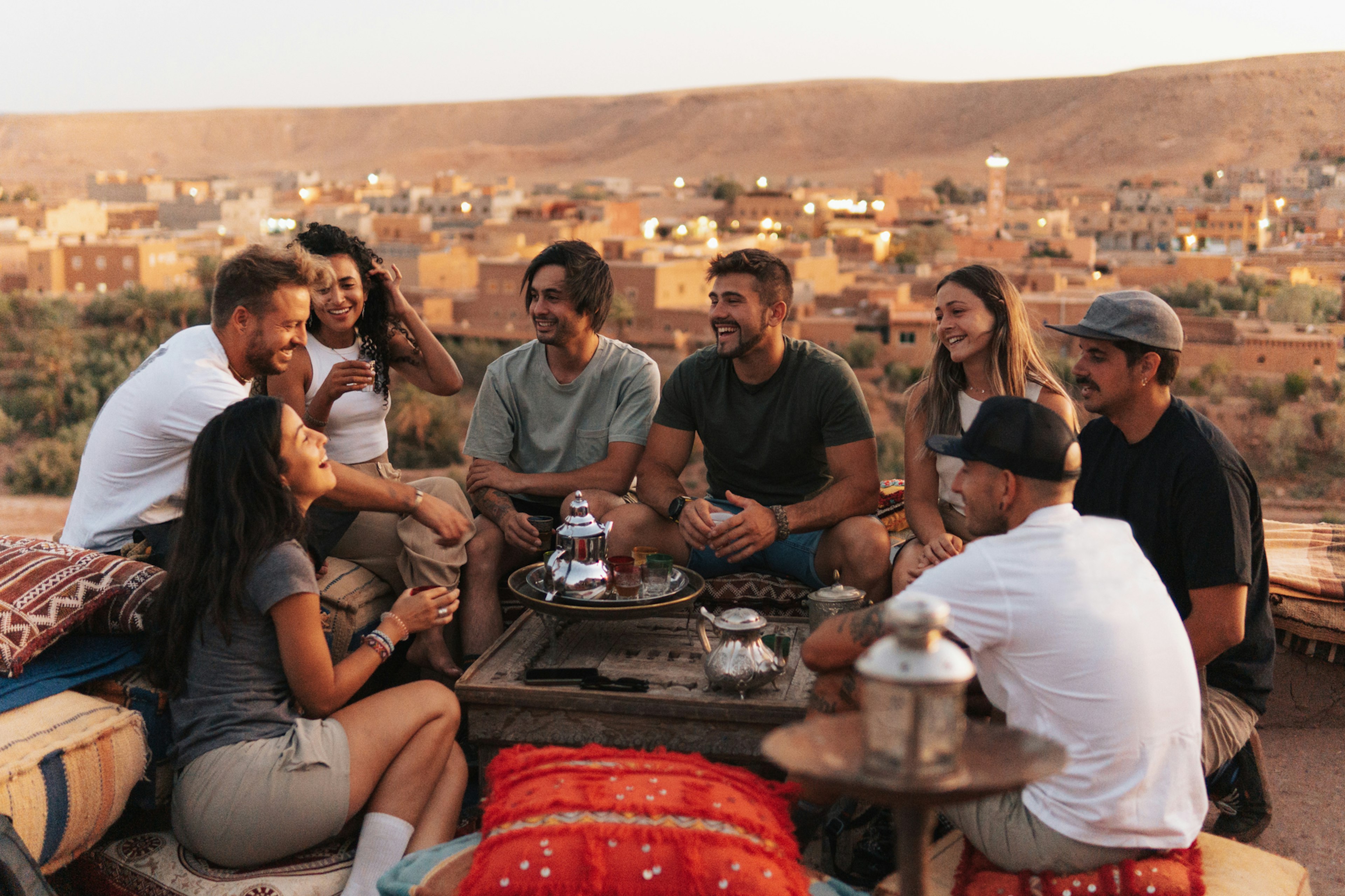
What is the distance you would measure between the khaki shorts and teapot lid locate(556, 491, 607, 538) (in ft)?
2.67

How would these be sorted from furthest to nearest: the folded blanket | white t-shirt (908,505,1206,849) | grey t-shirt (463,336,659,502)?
grey t-shirt (463,336,659,502)
the folded blanket
white t-shirt (908,505,1206,849)

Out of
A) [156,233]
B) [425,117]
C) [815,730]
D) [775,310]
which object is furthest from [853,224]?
[425,117]

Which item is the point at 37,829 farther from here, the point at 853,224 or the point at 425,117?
the point at 425,117

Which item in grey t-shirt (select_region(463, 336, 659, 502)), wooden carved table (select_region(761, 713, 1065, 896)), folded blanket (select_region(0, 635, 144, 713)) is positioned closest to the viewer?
wooden carved table (select_region(761, 713, 1065, 896))

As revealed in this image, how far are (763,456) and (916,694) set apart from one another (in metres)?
2.47

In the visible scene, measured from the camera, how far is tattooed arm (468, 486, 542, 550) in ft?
11.7

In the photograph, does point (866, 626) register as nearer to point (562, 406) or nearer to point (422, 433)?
point (562, 406)

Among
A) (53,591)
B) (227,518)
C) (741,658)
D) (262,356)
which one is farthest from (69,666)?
(741,658)

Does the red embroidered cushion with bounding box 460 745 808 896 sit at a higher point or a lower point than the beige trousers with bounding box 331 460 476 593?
lower

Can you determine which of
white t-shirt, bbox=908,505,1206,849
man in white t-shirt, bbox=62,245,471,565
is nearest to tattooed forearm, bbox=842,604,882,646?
white t-shirt, bbox=908,505,1206,849

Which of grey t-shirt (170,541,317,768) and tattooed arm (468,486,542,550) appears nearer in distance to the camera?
grey t-shirt (170,541,317,768)

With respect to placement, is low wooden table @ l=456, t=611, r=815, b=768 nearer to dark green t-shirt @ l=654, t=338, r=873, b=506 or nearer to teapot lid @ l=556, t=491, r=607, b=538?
teapot lid @ l=556, t=491, r=607, b=538

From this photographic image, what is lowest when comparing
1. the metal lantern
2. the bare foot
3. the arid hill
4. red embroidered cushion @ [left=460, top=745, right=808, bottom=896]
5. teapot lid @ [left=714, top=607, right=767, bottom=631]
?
the bare foot

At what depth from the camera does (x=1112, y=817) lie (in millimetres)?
2041
